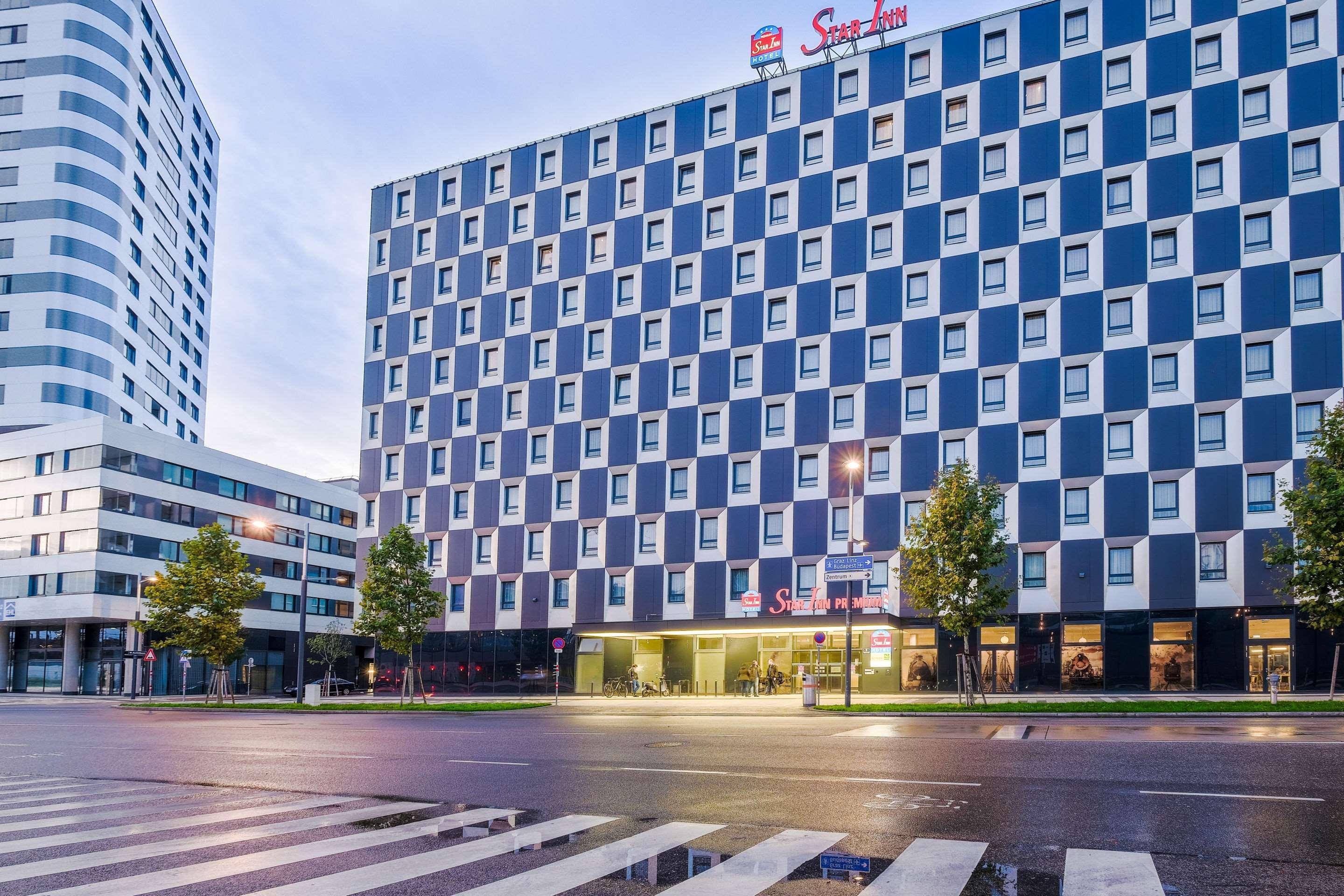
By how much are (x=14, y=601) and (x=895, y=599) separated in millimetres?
56861

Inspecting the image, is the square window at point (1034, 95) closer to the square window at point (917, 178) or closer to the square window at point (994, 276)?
the square window at point (917, 178)

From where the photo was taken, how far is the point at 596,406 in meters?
58.0

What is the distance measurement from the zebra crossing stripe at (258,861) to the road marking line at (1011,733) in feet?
38.6

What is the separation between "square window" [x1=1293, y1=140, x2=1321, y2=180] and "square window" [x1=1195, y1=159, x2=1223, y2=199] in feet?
8.97

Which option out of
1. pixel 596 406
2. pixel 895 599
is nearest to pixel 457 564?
pixel 596 406

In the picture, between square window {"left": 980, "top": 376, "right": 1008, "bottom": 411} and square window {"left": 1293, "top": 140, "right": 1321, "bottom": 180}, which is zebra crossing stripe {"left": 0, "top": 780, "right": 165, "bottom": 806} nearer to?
square window {"left": 980, "top": 376, "right": 1008, "bottom": 411}

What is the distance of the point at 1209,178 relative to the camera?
149 feet

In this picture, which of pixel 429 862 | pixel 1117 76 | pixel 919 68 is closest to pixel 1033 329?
pixel 1117 76

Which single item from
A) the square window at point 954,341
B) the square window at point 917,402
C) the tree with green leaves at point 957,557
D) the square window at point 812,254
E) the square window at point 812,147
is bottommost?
the tree with green leaves at point 957,557

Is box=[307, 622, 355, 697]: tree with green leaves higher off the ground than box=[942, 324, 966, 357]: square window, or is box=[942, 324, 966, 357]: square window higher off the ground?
box=[942, 324, 966, 357]: square window

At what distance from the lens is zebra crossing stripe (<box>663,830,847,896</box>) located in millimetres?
7504

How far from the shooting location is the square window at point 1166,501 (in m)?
44.5

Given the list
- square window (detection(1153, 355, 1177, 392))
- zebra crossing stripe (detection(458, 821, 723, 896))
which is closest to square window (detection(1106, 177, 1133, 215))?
square window (detection(1153, 355, 1177, 392))

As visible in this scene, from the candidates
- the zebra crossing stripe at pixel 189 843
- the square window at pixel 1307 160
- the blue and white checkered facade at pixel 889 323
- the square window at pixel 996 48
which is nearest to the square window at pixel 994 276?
the blue and white checkered facade at pixel 889 323
